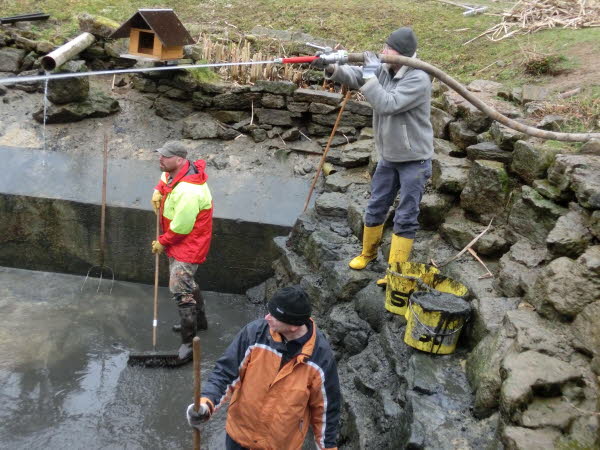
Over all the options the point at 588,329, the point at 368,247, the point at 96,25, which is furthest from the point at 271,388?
the point at 96,25

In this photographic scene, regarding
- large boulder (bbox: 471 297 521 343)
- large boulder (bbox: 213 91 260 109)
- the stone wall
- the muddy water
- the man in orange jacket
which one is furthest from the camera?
large boulder (bbox: 213 91 260 109)

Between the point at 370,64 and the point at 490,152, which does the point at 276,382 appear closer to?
the point at 370,64

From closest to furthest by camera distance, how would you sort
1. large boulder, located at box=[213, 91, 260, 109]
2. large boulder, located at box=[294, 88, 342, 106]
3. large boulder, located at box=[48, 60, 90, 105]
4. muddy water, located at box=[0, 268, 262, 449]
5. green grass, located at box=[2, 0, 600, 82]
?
1. muddy water, located at box=[0, 268, 262, 449]
2. large boulder, located at box=[48, 60, 90, 105]
3. large boulder, located at box=[294, 88, 342, 106]
4. large boulder, located at box=[213, 91, 260, 109]
5. green grass, located at box=[2, 0, 600, 82]

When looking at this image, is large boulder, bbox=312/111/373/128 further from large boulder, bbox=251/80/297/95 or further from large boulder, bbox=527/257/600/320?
large boulder, bbox=527/257/600/320

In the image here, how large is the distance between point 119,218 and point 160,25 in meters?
2.59

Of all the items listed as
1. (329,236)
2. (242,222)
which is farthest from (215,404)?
(242,222)

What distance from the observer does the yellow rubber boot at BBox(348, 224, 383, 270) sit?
18.9 feet

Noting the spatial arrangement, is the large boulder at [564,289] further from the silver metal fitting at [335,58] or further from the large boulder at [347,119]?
the large boulder at [347,119]

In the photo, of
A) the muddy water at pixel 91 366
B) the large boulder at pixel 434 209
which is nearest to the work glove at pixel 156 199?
the muddy water at pixel 91 366

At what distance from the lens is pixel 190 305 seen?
20.2 ft

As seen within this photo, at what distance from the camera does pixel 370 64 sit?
15.5 ft

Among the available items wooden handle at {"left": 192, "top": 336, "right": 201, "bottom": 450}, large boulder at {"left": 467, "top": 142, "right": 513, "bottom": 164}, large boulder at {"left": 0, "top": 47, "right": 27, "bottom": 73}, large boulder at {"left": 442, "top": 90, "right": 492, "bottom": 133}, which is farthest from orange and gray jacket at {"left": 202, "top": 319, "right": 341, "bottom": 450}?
large boulder at {"left": 0, "top": 47, "right": 27, "bottom": 73}

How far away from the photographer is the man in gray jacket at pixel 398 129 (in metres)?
4.79

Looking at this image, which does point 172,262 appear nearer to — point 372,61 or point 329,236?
point 329,236
